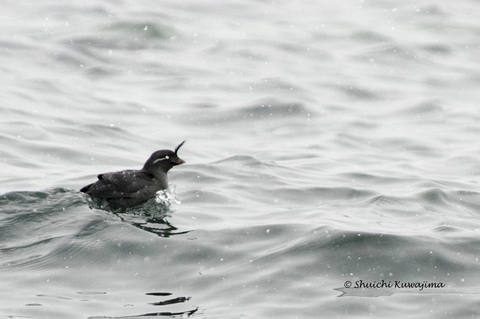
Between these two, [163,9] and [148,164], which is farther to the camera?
[163,9]

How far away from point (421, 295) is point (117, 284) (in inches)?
122

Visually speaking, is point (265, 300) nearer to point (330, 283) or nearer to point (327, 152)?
point (330, 283)

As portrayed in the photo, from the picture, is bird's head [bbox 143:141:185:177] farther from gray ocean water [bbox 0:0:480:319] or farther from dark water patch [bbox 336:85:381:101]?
dark water patch [bbox 336:85:381:101]

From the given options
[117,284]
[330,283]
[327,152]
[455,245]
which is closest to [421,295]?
[330,283]

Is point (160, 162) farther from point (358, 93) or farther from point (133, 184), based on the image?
point (358, 93)

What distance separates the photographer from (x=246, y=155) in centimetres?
1483

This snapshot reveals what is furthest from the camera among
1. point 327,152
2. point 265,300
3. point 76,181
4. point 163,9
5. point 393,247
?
point 163,9

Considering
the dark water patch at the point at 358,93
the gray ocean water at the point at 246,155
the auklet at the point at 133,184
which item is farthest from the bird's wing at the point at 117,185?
the dark water patch at the point at 358,93

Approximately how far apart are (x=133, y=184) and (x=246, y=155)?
3823mm

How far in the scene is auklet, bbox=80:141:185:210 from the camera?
36.4 feet

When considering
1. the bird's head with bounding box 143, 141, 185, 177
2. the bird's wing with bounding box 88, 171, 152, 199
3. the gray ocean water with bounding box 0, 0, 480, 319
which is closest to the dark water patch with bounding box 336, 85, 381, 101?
the gray ocean water with bounding box 0, 0, 480, 319

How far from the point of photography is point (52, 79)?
19.4 m

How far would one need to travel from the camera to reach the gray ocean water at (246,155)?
9.05 metres

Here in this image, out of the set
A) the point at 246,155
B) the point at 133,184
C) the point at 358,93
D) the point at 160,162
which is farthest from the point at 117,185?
the point at 358,93
